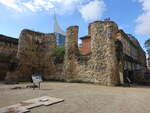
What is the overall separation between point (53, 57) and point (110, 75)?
8238 millimetres

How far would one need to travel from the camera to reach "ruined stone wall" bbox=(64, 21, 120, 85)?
40.0ft

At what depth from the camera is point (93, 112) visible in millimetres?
3977

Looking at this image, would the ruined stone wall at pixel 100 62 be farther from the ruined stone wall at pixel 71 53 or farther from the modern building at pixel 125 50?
the modern building at pixel 125 50

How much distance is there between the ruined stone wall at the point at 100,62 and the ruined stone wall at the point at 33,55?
394 centimetres

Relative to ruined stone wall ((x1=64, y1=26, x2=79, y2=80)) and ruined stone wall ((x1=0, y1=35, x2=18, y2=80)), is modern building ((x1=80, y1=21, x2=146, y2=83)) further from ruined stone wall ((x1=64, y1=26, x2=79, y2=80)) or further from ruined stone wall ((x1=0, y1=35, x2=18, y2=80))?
ruined stone wall ((x1=0, y1=35, x2=18, y2=80))

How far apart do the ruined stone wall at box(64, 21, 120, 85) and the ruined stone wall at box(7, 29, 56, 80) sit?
394cm

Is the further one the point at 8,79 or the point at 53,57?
the point at 53,57

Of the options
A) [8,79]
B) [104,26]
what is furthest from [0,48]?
[104,26]

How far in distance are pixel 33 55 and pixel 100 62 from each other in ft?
28.6

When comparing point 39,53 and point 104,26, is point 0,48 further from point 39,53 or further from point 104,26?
point 104,26

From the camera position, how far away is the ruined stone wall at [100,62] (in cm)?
1218

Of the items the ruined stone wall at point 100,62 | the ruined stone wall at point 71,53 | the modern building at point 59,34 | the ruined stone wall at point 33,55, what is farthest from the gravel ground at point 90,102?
the modern building at point 59,34

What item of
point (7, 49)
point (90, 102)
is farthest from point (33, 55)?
point (90, 102)

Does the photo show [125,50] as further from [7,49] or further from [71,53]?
[7,49]
